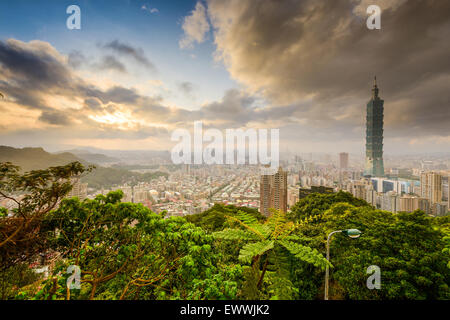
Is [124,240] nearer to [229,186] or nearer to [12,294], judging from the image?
[12,294]

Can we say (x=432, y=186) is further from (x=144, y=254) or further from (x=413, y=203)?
(x=144, y=254)

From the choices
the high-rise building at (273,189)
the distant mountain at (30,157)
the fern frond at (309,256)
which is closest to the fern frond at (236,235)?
the fern frond at (309,256)

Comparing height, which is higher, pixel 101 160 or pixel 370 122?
pixel 370 122

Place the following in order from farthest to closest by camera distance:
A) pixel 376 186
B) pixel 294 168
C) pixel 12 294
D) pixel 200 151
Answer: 1. pixel 294 168
2. pixel 376 186
3. pixel 200 151
4. pixel 12 294

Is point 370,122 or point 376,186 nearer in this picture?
point 376,186
